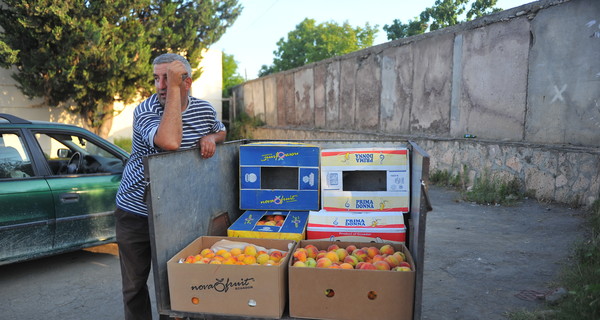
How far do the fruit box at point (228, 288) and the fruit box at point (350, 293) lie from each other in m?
0.08

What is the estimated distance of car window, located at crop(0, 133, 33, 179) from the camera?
4.05 meters

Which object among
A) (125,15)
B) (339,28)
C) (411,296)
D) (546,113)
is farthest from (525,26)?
(339,28)

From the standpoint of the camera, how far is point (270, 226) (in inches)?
109

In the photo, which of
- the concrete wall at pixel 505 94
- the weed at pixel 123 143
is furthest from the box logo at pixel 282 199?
the weed at pixel 123 143

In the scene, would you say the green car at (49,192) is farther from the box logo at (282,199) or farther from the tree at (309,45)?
the tree at (309,45)

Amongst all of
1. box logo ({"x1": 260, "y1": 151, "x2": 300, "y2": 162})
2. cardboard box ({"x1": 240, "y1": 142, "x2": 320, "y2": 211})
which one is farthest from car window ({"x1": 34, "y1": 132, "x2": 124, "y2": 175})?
box logo ({"x1": 260, "y1": 151, "x2": 300, "y2": 162})

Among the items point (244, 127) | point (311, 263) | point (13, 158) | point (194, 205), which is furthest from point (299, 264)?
point (244, 127)

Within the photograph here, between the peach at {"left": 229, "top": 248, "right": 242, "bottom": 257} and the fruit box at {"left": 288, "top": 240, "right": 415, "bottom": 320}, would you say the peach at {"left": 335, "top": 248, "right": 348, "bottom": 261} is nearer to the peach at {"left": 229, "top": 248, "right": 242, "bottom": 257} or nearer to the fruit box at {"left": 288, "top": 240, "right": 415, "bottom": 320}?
the fruit box at {"left": 288, "top": 240, "right": 415, "bottom": 320}

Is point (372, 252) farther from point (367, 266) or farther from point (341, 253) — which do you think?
point (367, 266)

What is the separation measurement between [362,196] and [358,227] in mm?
338

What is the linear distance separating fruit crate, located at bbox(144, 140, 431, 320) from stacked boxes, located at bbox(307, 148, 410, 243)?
128 mm

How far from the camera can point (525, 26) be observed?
278 inches

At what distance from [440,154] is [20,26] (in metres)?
11.6

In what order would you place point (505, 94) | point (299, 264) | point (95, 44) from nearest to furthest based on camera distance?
point (299, 264) → point (505, 94) → point (95, 44)
